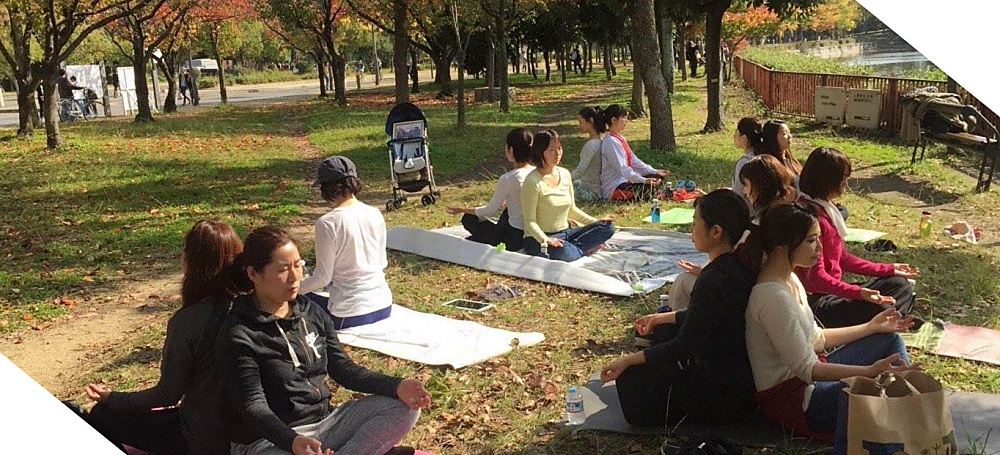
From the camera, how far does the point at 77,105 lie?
25047mm

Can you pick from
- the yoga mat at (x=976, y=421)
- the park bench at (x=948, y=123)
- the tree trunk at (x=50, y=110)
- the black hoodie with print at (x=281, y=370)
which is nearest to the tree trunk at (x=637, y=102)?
the park bench at (x=948, y=123)

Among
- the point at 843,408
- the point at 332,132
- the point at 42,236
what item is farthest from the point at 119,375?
the point at 332,132

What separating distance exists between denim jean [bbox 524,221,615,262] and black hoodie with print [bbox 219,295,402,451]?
12.0ft

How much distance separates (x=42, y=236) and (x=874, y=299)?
8.28 meters

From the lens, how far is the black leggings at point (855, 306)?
4.55 meters

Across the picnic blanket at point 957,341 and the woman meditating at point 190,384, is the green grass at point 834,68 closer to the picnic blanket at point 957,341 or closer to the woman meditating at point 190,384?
the picnic blanket at point 957,341

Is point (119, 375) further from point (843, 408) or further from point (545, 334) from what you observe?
point (843, 408)

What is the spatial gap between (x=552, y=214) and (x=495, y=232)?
0.66 metres

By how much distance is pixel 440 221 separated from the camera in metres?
9.30

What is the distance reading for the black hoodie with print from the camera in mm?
3236

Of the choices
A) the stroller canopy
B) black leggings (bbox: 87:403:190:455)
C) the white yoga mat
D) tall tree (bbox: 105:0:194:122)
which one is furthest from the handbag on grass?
tall tree (bbox: 105:0:194:122)

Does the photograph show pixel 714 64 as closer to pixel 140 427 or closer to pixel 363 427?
pixel 363 427

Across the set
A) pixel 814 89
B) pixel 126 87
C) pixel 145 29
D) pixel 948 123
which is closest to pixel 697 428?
pixel 948 123

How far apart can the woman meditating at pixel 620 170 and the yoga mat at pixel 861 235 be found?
2.33 meters
